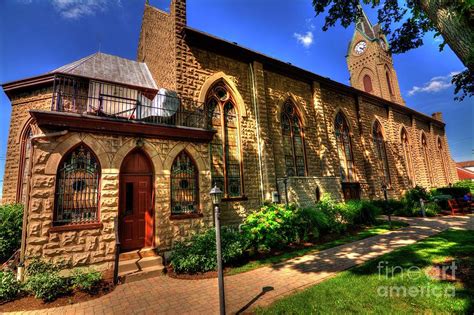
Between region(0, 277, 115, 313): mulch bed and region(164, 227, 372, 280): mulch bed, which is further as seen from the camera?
region(164, 227, 372, 280): mulch bed

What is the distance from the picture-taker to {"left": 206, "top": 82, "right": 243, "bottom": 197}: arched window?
1005 centimetres

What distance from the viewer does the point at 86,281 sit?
5.30 meters

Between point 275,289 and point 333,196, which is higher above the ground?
point 333,196

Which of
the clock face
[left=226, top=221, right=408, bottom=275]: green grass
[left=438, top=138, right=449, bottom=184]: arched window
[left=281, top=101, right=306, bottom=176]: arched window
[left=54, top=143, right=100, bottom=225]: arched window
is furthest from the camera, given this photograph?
the clock face

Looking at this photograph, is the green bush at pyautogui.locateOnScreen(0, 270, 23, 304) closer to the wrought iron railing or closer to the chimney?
the wrought iron railing

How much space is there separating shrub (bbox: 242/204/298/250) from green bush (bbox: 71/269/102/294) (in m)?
4.33

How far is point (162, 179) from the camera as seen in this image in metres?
7.43

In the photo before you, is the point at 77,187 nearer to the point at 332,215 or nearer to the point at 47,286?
the point at 47,286

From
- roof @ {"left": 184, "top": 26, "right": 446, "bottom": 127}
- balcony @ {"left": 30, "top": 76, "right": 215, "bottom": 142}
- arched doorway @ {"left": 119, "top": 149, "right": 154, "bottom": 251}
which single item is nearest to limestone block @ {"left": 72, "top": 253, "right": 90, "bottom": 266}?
arched doorway @ {"left": 119, "top": 149, "right": 154, "bottom": 251}

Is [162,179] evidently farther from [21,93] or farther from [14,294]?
[21,93]

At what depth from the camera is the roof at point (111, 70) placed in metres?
10.7

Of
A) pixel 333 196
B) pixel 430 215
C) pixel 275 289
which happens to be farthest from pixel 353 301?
pixel 430 215

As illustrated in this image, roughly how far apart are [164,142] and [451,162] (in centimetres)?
3824

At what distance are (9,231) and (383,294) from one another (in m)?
11.5
